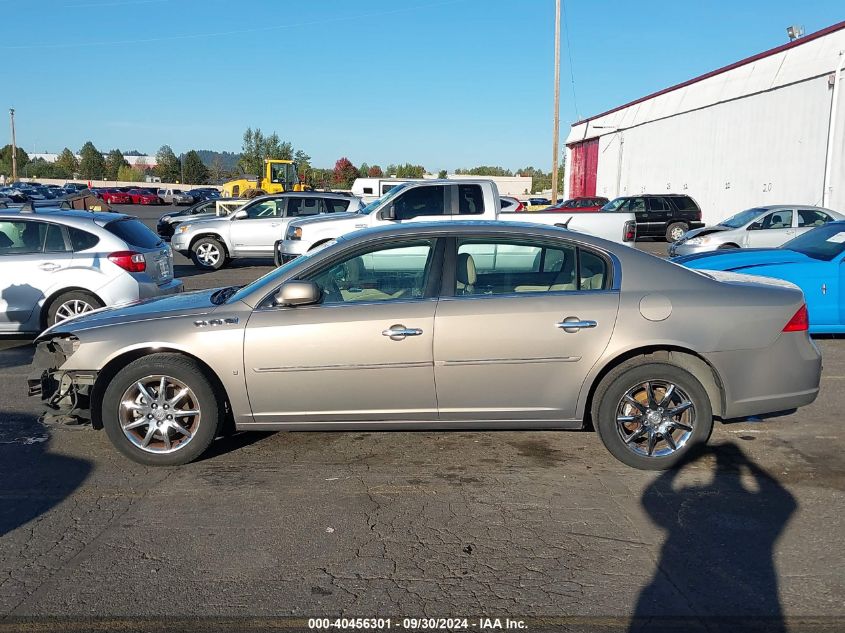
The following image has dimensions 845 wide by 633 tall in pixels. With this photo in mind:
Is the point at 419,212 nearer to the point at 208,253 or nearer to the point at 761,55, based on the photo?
the point at 208,253

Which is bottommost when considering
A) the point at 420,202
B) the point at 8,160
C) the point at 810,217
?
the point at 810,217

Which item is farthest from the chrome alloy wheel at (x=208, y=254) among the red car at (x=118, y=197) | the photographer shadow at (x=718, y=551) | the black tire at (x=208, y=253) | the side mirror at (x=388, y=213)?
the red car at (x=118, y=197)

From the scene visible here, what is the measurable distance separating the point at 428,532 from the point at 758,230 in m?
16.1

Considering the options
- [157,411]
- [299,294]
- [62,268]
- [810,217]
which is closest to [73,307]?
[62,268]

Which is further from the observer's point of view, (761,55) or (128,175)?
(128,175)

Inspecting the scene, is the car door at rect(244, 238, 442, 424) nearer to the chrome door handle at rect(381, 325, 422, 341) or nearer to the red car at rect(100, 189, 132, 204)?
the chrome door handle at rect(381, 325, 422, 341)

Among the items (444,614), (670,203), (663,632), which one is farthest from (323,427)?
(670,203)

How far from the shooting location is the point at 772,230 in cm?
1772

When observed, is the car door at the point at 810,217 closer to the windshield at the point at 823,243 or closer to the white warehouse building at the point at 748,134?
the white warehouse building at the point at 748,134

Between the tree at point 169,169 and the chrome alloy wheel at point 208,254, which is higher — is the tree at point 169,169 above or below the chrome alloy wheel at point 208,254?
above

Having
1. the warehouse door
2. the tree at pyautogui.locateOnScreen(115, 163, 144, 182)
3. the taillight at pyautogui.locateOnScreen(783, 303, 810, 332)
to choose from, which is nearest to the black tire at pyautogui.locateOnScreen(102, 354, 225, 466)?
the taillight at pyautogui.locateOnScreen(783, 303, 810, 332)

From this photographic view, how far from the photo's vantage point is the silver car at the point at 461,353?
4.96m

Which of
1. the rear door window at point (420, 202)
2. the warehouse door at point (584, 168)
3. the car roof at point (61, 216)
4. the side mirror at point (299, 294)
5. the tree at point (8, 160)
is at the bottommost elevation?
the side mirror at point (299, 294)

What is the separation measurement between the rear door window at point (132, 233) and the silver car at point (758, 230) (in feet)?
41.7
